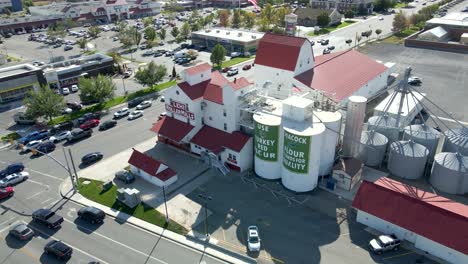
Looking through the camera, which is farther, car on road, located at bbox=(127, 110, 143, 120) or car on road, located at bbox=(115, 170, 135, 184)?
car on road, located at bbox=(127, 110, 143, 120)

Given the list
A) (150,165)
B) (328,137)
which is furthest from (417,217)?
(150,165)

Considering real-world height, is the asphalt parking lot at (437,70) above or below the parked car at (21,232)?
above

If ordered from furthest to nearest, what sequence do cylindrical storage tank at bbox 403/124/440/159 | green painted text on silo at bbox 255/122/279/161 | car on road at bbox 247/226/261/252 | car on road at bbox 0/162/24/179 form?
1. car on road at bbox 0/162/24/179
2. cylindrical storage tank at bbox 403/124/440/159
3. green painted text on silo at bbox 255/122/279/161
4. car on road at bbox 247/226/261/252

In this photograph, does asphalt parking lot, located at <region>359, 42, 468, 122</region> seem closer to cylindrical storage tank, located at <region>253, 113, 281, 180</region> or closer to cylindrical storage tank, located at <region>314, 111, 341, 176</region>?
cylindrical storage tank, located at <region>314, 111, 341, 176</region>

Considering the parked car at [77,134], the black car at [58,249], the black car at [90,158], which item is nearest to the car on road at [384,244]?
the black car at [58,249]

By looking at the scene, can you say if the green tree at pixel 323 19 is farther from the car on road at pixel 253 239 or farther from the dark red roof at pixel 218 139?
the car on road at pixel 253 239

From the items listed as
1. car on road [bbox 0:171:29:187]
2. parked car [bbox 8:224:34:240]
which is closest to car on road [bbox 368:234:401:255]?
parked car [bbox 8:224:34:240]

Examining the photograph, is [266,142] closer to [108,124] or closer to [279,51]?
[279,51]
